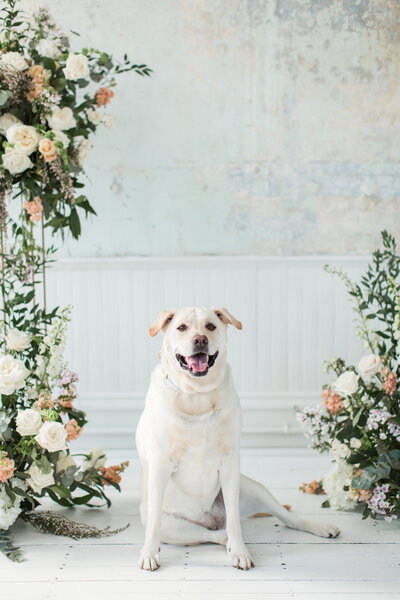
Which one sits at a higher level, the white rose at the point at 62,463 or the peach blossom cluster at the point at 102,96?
the peach blossom cluster at the point at 102,96

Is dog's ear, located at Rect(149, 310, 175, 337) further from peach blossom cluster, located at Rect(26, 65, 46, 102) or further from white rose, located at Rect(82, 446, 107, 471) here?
peach blossom cluster, located at Rect(26, 65, 46, 102)

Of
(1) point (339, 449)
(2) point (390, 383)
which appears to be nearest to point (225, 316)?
(2) point (390, 383)

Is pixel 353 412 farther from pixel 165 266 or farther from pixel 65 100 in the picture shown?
pixel 65 100

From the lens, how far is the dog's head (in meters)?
2.02

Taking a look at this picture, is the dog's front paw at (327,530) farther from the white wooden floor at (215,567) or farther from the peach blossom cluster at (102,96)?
the peach blossom cluster at (102,96)

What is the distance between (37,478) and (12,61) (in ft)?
4.86

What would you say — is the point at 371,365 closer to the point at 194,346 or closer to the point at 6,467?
the point at 194,346

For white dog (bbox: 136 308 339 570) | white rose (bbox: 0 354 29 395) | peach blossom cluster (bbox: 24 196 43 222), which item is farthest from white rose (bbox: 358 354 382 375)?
peach blossom cluster (bbox: 24 196 43 222)

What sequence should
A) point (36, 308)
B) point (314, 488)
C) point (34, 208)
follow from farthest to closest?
point (314, 488) → point (34, 208) → point (36, 308)

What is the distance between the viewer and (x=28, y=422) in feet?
7.30

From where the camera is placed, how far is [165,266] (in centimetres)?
329

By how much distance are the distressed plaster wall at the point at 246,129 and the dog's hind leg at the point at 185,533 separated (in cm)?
151

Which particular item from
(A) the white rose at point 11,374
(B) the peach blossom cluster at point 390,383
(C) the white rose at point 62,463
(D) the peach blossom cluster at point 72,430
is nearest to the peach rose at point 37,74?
(A) the white rose at point 11,374

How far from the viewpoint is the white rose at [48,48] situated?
2416 millimetres
